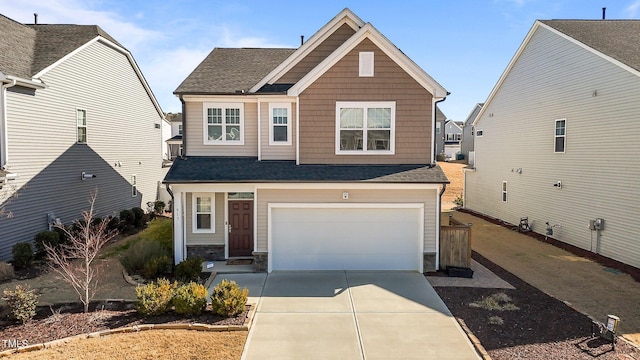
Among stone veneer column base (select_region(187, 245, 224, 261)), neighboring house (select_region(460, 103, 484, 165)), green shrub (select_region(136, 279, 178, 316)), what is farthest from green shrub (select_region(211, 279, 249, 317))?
neighboring house (select_region(460, 103, 484, 165))

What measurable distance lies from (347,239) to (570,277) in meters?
7.28

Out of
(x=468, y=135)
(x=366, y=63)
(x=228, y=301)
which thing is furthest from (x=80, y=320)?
(x=468, y=135)

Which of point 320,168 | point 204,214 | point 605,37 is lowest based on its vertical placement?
point 204,214

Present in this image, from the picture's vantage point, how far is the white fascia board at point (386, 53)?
12.3 m

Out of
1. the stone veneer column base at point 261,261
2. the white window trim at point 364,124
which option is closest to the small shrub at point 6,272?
the stone veneer column base at point 261,261

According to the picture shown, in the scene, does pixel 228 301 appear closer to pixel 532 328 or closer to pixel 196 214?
pixel 196 214

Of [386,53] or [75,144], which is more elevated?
[386,53]

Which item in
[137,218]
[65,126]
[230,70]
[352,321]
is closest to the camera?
[352,321]

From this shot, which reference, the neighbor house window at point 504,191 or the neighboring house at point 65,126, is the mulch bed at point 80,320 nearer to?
the neighboring house at point 65,126

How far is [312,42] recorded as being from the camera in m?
13.9

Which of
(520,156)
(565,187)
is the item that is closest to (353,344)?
(565,187)

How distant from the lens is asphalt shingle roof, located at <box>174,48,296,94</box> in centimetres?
1375

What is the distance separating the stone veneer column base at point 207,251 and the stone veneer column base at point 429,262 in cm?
707

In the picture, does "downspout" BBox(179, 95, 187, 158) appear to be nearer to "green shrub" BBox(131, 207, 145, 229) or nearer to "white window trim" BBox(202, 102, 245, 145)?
"white window trim" BBox(202, 102, 245, 145)
